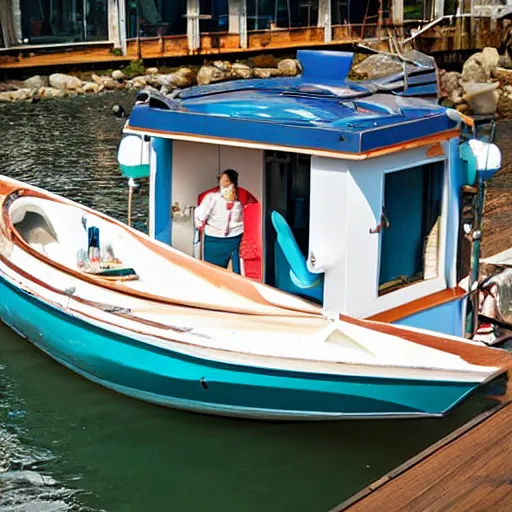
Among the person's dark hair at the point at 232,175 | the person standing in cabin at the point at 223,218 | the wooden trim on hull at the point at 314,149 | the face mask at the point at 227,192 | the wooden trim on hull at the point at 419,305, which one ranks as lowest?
the wooden trim on hull at the point at 419,305

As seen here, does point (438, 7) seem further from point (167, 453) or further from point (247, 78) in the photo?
point (167, 453)

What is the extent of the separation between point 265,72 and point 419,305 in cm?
2311

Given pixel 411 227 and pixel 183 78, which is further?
pixel 183 78

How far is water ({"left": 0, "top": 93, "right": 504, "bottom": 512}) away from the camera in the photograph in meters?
6.95

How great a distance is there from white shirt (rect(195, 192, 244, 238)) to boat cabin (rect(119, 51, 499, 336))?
14cm

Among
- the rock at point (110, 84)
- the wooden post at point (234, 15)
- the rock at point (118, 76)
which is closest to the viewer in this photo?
the rock at point (110, 84)

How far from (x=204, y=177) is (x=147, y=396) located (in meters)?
1.84

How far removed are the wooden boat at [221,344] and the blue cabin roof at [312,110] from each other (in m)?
1.09

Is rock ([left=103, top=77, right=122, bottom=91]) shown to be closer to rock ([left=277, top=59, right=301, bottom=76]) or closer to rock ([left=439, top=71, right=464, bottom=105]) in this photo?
rock ([left=277, top=59, right=301, bottom=76])

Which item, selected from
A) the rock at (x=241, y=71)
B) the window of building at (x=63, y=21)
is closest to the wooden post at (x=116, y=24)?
Result: the window of building at (x=63, y=21)

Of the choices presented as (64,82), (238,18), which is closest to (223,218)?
(64,82)

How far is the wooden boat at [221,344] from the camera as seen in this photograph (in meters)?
6.71

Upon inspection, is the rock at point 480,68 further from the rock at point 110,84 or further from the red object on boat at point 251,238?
the red object on boat at point 251,238

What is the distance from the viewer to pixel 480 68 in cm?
2778
